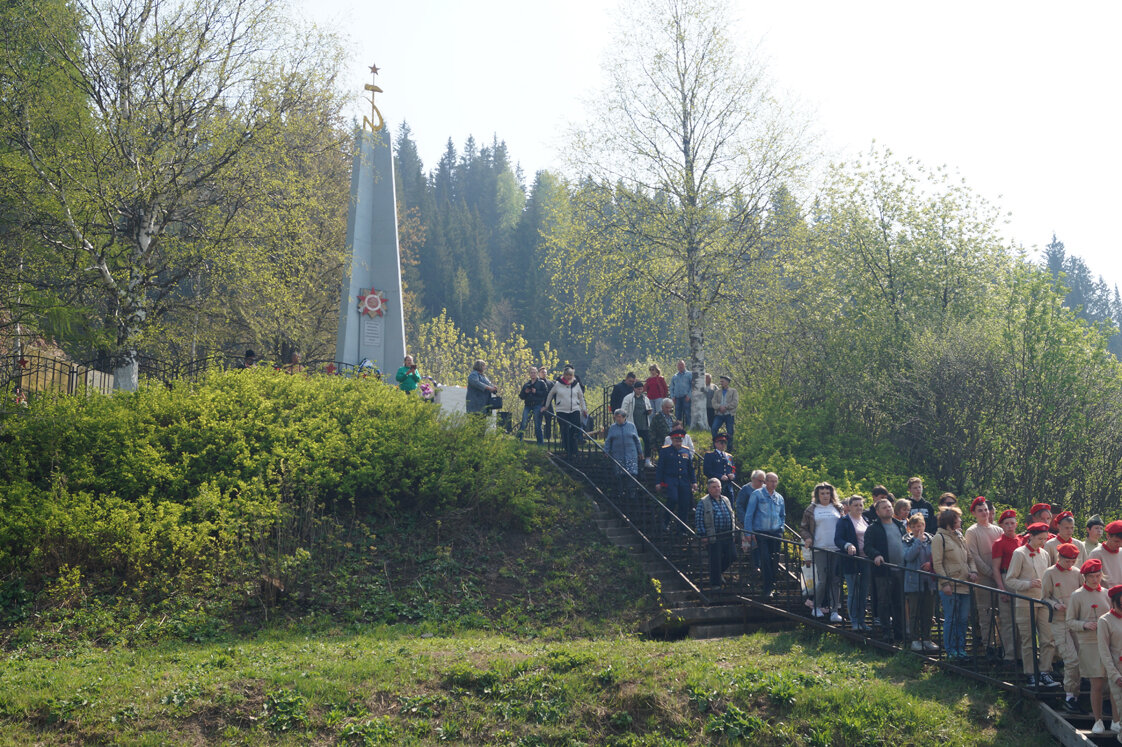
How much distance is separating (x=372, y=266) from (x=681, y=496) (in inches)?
412

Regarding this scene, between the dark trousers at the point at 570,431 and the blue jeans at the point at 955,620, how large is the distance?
26.1ft

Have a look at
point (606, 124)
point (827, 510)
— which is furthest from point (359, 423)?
point (606, 124)

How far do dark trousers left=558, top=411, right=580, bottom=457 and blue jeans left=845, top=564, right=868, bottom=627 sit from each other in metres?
6.95

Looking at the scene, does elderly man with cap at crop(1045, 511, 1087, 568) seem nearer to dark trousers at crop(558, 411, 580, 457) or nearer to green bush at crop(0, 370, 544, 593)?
green bush at crop(0, 370, 544, 593)

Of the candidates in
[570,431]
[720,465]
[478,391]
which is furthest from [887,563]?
[478,391]

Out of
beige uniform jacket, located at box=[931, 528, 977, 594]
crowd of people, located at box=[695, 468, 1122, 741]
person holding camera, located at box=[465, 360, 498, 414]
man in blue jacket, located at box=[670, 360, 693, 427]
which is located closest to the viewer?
crowd of people, located at box=[695, 468, 1122, 741]

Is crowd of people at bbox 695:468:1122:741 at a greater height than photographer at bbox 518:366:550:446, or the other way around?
photographer at bbox 518:366:550:446

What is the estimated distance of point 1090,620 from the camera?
22.4ft

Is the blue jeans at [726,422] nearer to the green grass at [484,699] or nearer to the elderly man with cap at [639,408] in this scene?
the elderly man with cap at [639,408]

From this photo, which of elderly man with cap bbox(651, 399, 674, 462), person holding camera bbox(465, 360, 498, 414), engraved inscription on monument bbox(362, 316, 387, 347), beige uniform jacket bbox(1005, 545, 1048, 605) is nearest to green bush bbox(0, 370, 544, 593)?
person holding camera bbox(465, 360, 498, 414)

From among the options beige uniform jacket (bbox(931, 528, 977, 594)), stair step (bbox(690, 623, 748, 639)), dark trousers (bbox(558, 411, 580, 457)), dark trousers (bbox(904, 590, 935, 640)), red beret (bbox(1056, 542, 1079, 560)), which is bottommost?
stair step (bbox(690, 623, 748, 639))

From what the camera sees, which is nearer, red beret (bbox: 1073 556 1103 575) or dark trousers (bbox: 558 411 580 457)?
red beret (bbox: 1073 556 1103 575)

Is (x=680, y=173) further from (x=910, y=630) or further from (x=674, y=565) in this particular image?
(x=910, y=630)

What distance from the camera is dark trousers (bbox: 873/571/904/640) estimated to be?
8656 millimetres
